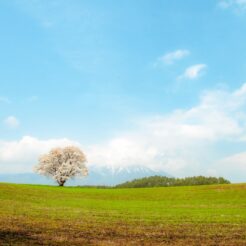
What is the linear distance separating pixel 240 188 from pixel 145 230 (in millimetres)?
59692

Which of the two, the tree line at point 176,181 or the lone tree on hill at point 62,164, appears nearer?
the lone tree on hill at point 62,164

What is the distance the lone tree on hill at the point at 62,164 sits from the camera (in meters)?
126

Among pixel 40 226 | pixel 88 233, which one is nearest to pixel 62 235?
pixel 88 233

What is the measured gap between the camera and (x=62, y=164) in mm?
127250

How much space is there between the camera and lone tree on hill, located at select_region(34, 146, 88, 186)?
12606cm

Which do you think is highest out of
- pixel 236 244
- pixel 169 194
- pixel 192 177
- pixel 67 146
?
pixel 67 146

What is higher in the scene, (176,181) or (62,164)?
(62,164)

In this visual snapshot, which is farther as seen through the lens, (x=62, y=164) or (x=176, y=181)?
(x=176, y=181)

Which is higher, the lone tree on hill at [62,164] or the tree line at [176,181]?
the lone tree on hill at [62,164]

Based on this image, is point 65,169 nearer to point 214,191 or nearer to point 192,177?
point 192,177

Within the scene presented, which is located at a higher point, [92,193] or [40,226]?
[92,193]

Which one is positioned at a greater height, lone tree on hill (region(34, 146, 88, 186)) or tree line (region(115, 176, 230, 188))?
lone tree on hill (region(34, 146, 88, 186))

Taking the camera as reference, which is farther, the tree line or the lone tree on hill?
the tree line

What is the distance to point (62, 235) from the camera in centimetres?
2352
